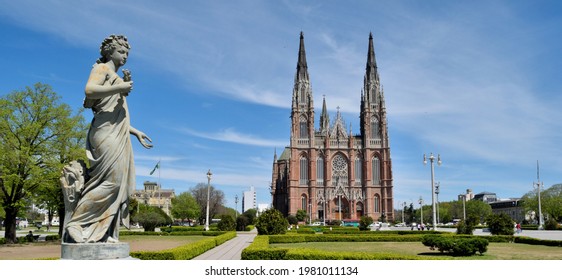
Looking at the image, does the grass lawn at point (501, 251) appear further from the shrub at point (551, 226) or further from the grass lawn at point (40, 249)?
the shrub at point (551, 226)

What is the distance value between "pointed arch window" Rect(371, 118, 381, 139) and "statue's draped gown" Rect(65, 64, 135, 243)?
91149 millimetres

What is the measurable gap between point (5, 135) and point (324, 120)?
290 ft

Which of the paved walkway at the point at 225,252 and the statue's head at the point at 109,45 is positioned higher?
the statue's head at the point at 109,45

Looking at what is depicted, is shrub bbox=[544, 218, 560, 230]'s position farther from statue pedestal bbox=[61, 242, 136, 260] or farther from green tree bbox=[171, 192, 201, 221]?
green tree bbox=[171, 192, 201, 221]

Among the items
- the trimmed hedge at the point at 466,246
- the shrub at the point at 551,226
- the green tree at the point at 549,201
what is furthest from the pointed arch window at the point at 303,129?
the trimmed hedge at the point at 466,246

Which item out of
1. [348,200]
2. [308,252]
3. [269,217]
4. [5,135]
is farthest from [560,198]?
[5,135]

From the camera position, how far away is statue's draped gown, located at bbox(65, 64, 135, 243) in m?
7.80

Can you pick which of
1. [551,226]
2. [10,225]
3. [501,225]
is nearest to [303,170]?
[551,226]

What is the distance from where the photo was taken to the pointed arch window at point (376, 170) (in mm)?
94625

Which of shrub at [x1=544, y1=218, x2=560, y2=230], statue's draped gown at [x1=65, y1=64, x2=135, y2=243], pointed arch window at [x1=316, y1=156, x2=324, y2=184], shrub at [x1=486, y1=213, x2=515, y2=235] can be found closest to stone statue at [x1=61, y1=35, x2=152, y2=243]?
statue's draped gown at [x1=65, y1=64, x2=135, y2=243]

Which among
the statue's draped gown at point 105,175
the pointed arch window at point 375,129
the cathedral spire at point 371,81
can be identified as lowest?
the statue's draped gown at point 105,175

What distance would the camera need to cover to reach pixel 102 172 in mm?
7871

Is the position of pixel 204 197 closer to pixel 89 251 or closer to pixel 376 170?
pixel 376 170

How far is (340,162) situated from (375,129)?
10.6 metres
